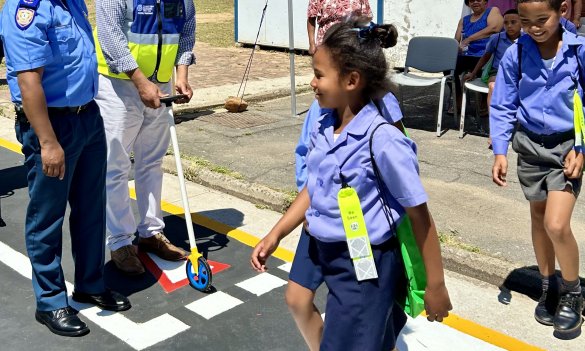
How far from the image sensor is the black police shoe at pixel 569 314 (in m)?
3.91

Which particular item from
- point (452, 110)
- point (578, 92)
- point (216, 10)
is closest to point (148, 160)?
point (578, 92)

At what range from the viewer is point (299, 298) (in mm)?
3002

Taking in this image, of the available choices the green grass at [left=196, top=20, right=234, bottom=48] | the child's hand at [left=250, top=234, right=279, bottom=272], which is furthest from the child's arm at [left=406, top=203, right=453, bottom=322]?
the green grass at [left=196, top=20, right=234, bottom=48]

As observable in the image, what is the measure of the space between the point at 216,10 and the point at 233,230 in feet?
60.1

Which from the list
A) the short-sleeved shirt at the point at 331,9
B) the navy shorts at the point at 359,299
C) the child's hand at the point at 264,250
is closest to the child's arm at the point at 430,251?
the navy shorts at the point at 359,299

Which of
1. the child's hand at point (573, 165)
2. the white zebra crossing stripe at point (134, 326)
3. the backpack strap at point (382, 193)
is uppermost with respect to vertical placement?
the backpack strap at point (382, 193)

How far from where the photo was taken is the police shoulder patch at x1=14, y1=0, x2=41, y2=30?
136 inches

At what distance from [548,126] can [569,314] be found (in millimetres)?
1007

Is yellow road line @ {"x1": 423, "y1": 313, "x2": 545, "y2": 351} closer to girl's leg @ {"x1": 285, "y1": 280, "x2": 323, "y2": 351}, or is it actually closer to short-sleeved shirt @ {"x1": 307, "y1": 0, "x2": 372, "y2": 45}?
girl's leg @ {"x1": 285, "y1": 280, "x2": 323, "y2": 351}

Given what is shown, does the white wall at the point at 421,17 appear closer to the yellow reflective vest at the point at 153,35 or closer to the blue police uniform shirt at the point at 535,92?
the yellow reflective vest at the point at 153,35

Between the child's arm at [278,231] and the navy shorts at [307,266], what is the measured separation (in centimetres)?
8

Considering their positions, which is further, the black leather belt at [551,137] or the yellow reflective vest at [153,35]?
the yellow reflective vest at [153,35]

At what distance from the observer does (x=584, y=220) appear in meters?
5.34

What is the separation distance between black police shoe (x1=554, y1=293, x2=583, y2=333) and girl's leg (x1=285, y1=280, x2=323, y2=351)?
4.91 feet
